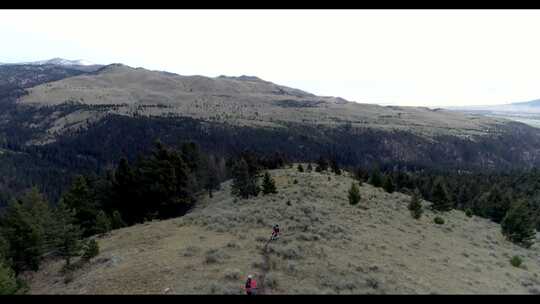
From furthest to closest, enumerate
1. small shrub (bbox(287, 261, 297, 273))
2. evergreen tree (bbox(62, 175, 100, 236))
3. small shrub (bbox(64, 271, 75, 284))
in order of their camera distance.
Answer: evergreen tree (bbox(62, 175, 100, 236)) → small shrub (bbox(64, 271, 75, 284)) → small shrub (bbox(287, 261, 297, 273))

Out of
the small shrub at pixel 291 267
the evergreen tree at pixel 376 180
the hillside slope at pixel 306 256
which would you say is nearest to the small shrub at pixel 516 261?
the hillside slope at pixel 306 256

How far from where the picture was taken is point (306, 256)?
22859mm

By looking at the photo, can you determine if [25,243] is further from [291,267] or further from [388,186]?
[388,186]

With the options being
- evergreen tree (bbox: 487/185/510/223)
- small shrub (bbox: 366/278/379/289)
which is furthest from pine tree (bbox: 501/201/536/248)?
small shrub (bbox: 366/278/379/289)

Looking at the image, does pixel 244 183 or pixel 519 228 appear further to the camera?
pixel 244 183

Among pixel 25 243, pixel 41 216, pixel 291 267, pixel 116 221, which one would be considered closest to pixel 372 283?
pixel 291 267

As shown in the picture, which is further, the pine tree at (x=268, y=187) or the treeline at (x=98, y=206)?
the pine tree at (x=268, y=187)

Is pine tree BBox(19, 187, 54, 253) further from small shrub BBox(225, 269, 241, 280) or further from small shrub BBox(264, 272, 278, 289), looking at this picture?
small shrub BBox(264, 272, 278, 289)

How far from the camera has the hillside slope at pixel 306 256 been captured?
18.8 m

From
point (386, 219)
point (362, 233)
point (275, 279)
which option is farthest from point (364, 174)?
point (275, 279)

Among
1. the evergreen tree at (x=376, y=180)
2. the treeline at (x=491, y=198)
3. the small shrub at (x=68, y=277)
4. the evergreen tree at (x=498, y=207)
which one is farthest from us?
the evergreen tree at (x=376, y=180)

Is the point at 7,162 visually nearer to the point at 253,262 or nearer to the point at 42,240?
the point at 42,240

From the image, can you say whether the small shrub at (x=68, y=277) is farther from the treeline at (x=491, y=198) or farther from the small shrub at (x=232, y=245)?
the treeline at (x=491, y=198)

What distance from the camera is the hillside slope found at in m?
18.8
